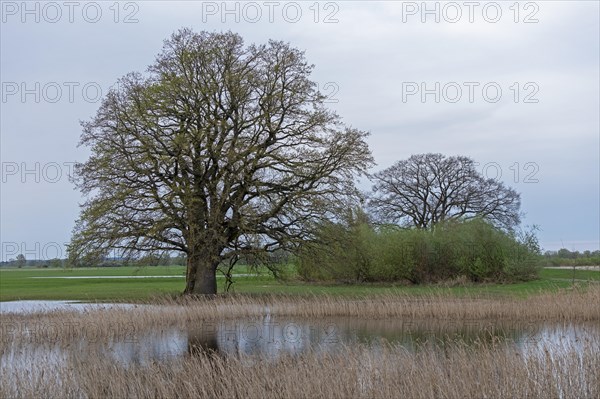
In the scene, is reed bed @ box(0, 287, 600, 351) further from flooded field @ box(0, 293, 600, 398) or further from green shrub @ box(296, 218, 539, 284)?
green shrub @ box(296, 218, 539, 284)

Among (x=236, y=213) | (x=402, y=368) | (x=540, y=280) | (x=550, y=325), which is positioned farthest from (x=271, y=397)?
(x=540, y=280)

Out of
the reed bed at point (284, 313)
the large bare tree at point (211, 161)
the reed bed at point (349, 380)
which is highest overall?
the large bare tree at point (211, 161)

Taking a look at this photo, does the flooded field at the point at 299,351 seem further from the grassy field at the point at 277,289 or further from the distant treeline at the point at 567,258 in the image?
the distant treeline at the point at 567,258

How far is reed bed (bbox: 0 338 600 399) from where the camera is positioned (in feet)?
38.1

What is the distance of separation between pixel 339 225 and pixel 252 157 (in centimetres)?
542

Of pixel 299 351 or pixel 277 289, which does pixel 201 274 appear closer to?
pixel 277 289

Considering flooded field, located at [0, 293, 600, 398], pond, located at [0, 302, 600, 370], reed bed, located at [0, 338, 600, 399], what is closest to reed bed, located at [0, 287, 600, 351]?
flooded field, located at [0, 293, 600, 398]

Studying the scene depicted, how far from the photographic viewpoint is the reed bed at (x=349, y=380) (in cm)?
1162

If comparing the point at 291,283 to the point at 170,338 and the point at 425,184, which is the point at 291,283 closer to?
the point at 425,184

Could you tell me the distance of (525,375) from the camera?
12203mm

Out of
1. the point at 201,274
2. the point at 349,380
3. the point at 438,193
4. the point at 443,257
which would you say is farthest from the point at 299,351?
the point at 438,193

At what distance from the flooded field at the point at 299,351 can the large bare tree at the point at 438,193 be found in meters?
37.6

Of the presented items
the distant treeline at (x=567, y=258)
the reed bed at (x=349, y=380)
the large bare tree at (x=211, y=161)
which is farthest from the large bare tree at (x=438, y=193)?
the reed bed at (x=349, y=380)

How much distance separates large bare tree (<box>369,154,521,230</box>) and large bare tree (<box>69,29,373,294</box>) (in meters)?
31.0
